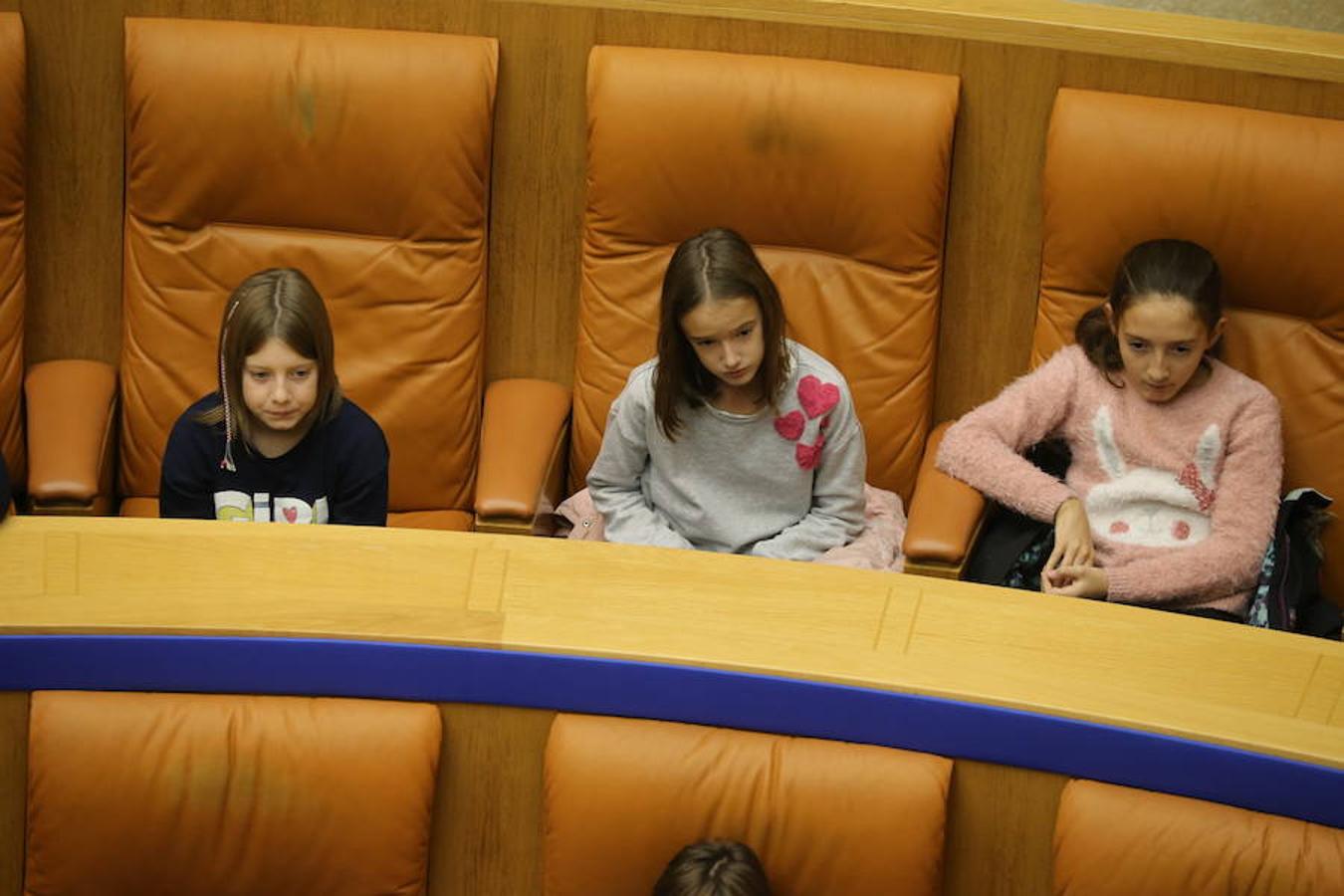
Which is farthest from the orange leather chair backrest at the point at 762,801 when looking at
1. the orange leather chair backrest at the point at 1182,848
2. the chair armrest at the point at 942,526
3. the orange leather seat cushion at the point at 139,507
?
the orange leather seat cushion at the point at 139,507

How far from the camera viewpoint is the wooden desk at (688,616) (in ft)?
5.70

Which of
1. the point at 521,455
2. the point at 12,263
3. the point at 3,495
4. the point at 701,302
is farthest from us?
the point at 12,263

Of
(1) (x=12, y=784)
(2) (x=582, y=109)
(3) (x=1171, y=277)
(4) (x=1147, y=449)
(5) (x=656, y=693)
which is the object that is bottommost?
(1) (x=12, y=784)

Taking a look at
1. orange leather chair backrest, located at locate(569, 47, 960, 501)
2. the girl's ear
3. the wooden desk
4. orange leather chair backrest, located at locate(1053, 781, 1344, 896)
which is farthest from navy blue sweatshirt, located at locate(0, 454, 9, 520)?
the girl's ear

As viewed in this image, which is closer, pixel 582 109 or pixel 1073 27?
pixel 1073 27

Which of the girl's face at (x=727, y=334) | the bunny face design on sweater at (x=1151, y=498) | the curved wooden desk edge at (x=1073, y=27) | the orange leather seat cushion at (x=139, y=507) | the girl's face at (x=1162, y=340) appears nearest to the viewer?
the girl's face at (x=727, y=334)

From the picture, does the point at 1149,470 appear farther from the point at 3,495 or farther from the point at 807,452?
the point at 3,495

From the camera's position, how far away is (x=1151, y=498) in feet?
7.99

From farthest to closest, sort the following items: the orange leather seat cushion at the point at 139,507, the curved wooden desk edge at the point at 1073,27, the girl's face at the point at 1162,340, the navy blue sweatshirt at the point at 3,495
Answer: the orange leather seat cushion at the point at 139,507
the curved wooden desk edge at the point at 1073,27
the girl's face at the point at 1162,340
the navy blue sweatshirt at the point at 3,495

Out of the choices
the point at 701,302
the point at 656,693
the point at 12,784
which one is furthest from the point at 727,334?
the point at 12,784

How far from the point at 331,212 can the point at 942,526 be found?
98 cm

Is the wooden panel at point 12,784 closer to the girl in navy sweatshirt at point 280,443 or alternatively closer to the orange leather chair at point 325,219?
the girl in navy sweatshirt at point 280,443

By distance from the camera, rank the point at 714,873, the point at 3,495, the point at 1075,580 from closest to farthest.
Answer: the point at 714,873 < the point at 3,495 < the point at 1075,580

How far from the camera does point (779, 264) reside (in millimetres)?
2613
